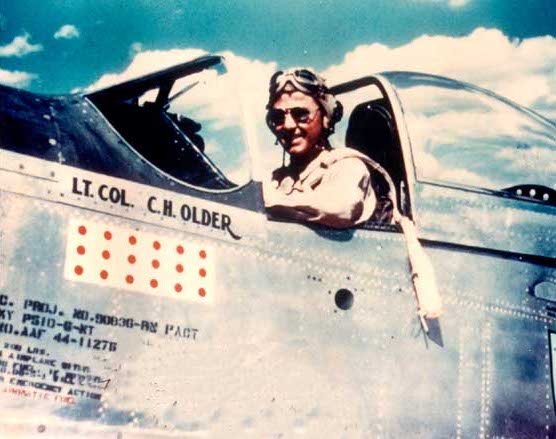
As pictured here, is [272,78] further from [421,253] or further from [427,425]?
[427,425]

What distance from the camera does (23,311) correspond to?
2.90m

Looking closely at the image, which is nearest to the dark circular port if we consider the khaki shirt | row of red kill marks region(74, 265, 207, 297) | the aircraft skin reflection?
the aircraft skin reflection

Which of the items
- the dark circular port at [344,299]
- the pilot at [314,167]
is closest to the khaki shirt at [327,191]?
the pilot at [314,167]

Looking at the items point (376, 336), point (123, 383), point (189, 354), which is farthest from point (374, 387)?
point (123, 383)

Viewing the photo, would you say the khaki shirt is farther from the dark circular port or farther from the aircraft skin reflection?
the dark circular port

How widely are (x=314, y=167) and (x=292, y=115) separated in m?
0.27

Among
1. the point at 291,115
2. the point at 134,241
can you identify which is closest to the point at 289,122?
the point at 291,115

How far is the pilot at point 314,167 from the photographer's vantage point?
3.53 metres

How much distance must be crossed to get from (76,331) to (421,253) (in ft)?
5.55

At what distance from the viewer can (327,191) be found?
3.62m

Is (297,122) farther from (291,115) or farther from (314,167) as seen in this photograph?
(314,167)

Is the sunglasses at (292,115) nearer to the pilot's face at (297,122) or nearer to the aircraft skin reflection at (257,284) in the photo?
the pilot's face at (297,122)

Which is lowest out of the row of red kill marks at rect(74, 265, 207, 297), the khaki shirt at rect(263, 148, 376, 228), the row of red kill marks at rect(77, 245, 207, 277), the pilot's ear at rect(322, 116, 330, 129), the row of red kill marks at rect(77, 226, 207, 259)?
the row of red kill marks at rect(74, 265, 207, 297)

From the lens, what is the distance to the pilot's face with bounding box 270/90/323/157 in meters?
3.60
